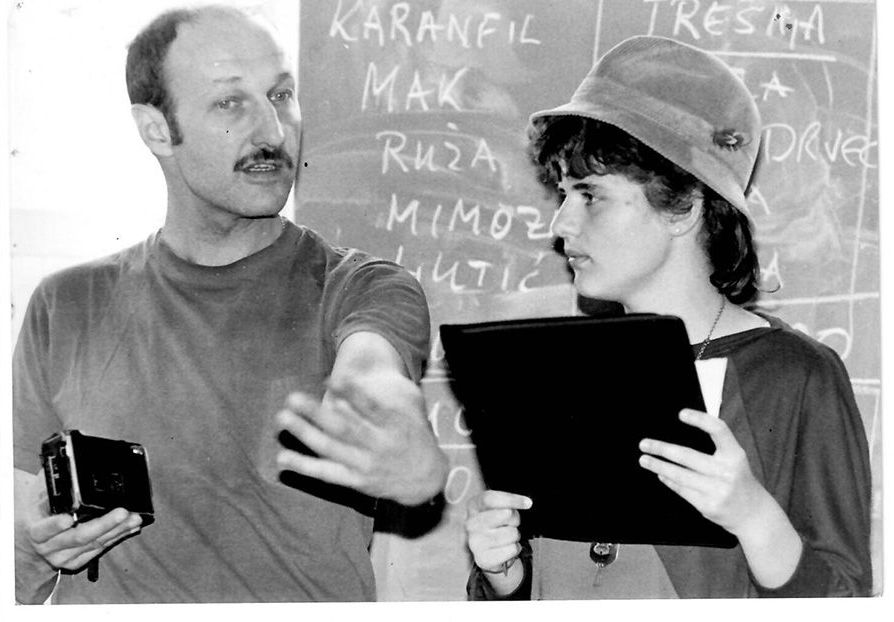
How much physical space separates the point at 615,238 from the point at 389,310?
0.37m

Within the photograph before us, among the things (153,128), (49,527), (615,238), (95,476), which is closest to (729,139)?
(615,238)

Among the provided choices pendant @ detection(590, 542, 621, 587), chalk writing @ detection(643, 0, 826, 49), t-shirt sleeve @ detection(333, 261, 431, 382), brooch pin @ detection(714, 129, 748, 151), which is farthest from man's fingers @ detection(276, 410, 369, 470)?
chalk writing @ detection(643, 0, 826, 49)

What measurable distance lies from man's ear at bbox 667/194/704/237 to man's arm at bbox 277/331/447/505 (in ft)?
1.53

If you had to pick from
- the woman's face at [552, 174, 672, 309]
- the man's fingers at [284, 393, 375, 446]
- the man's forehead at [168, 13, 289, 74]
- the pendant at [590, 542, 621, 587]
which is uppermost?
the man's forehead at [168, 13, 289, 74]

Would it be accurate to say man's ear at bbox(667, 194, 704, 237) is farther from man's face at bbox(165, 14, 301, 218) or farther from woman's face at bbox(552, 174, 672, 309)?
man's face at bbox(165, 14, 301, 218)

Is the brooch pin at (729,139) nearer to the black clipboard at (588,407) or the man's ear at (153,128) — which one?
the black clipboard at (588,407)

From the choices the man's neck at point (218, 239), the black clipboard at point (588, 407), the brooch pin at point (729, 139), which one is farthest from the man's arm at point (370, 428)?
the brooch pin at point (729, 139)

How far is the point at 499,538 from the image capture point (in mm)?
1644

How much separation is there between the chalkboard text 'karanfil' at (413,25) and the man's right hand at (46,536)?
847 mm

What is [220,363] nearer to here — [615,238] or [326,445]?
[326,445]

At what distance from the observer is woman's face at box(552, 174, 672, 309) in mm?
1694

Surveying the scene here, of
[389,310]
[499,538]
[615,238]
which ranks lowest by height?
[499,538]

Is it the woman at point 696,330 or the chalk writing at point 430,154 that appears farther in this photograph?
the chalk writing at point 430,154

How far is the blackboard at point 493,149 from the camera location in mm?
1805
